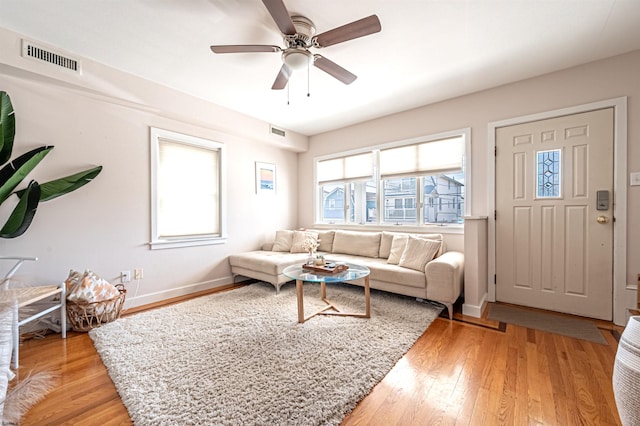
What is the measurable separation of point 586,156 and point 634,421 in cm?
269

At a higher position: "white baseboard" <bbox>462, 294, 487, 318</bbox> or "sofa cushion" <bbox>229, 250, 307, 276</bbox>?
"sofa cushion" <bbox>229, 250, 307, 276</bbox>

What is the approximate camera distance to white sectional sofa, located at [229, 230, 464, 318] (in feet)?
9.00

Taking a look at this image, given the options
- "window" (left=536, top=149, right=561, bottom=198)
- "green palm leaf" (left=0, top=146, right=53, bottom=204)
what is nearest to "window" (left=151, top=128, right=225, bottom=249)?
"green palm leaf" (left=0, top=146, right=53, bottom=204)

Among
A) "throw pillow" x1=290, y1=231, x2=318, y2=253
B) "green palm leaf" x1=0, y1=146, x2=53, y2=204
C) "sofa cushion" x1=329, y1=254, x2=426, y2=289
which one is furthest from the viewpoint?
"throw pillow" x1=290, y1=231, x2=318, y2=253

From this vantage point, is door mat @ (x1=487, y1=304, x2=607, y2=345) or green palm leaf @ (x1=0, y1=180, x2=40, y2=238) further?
door mat @ (x1=487, y1=304, x2=607, y2=345)

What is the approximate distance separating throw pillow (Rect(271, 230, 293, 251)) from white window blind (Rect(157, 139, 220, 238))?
0.93 meters

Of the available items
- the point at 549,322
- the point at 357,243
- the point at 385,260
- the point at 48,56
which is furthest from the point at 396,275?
the point at 48,56

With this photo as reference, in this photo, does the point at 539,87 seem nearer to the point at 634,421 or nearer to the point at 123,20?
the point at 634,421

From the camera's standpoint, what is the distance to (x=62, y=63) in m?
2.39

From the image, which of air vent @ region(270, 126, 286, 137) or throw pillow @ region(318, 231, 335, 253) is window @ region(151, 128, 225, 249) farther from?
throw pillow @ region(318, 231, 335, 253)

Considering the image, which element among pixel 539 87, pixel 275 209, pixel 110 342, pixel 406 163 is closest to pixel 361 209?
pixel 406 163

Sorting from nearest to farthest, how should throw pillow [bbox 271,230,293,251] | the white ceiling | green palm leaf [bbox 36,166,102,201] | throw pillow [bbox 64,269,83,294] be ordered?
the white ceiling, green palm leaf [bbox 36,166,102,201], throw pillow [bbox 64,269,83,294], throw pillow [bbox 271,230,293,251]

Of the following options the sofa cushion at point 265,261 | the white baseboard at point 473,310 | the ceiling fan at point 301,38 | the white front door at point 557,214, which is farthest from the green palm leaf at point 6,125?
the white front door at point 557,214

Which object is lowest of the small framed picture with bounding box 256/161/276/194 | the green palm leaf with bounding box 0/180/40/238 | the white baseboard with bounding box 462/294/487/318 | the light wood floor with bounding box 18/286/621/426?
the light wood floor with bounding box 18/286/621/426
